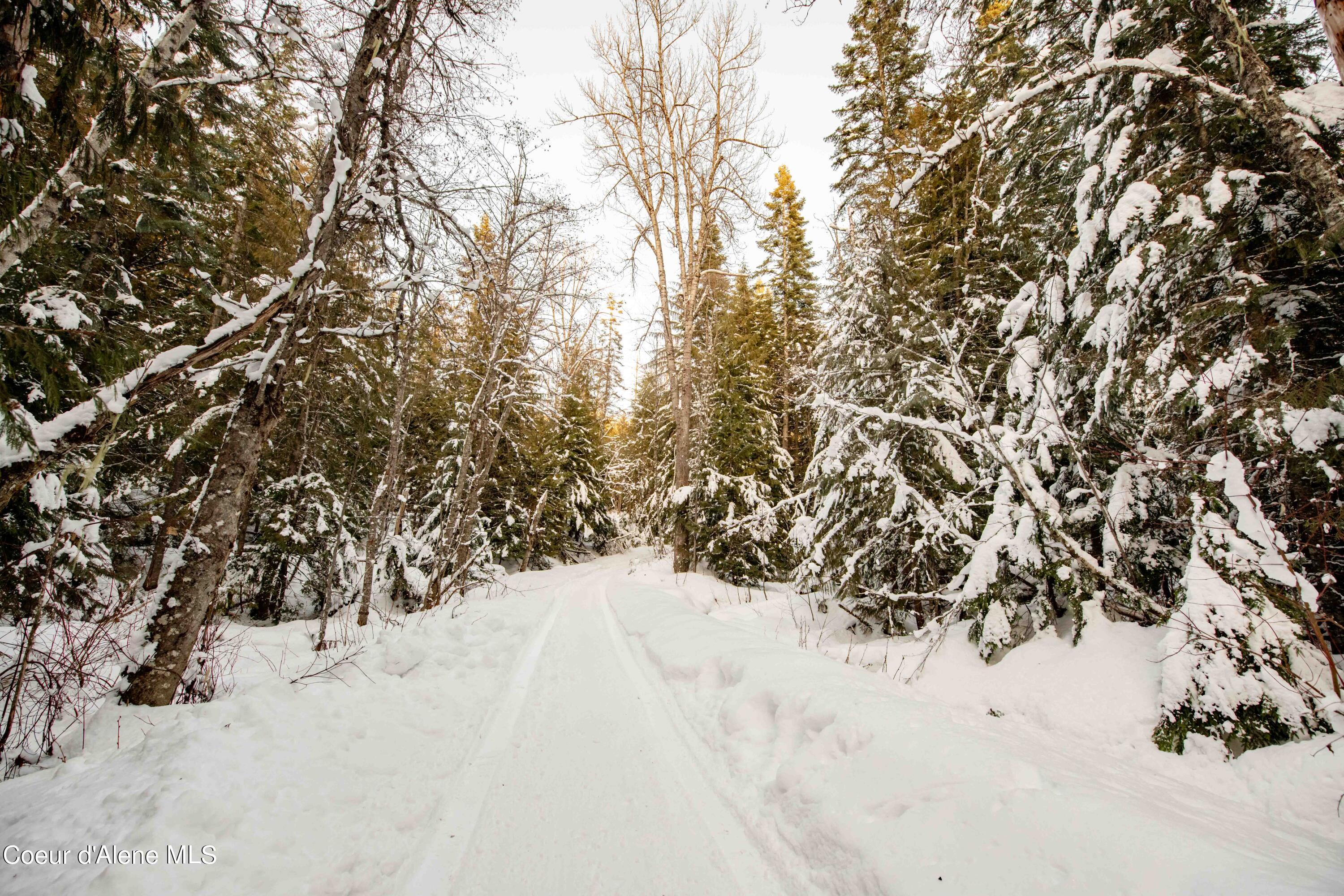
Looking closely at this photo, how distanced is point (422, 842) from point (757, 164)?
1324cm

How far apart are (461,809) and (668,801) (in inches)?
46.1

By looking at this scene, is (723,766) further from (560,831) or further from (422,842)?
(422,842)

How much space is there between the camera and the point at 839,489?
6.65 metres

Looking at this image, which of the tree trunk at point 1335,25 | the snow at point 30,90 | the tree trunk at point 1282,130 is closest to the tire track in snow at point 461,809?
the snow at point 30,90

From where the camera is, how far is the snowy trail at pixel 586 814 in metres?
2.10

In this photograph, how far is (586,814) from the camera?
2574mm

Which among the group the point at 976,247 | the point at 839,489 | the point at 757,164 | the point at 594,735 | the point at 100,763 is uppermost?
the point at 757,164

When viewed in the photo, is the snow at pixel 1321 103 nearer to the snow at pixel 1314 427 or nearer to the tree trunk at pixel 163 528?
the snow at pixel 1314 427

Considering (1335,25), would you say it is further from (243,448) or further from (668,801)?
(243,448)

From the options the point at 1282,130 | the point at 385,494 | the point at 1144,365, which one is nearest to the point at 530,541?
the point at 385,494

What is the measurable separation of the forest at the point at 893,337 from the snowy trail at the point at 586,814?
1988 millimetres

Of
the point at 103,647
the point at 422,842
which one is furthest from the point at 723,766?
the point at 103,647

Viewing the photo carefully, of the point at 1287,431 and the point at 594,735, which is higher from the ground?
the point at 1287,431

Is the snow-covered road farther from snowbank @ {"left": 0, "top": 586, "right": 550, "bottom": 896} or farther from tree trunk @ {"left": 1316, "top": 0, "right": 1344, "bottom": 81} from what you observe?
tree trunk @ {"left": 1316, "top": 0, "right": 1344, "bottom": 81}
